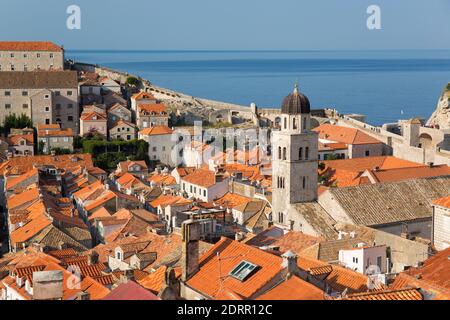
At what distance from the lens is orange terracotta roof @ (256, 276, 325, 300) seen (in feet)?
38.1

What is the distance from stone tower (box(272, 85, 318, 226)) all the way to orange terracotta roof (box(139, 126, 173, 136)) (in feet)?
72.2

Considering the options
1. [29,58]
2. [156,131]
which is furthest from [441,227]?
[29,58]

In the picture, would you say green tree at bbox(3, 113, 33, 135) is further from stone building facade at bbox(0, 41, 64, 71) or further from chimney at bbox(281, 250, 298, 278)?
chimney at bbox(281, 250, 298, 278)

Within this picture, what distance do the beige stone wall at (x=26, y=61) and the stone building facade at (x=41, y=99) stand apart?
9.03 m

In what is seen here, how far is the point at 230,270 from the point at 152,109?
1583 inches

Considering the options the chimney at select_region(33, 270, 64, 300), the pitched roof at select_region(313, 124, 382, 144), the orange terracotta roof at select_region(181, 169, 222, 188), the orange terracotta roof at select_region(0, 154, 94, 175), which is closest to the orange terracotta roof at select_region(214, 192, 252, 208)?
the orange terracotta roof at select_region(181, 169, 222, 188)

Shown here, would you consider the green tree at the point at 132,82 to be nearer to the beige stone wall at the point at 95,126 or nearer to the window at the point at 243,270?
the beige stone wall at the point at 95,126

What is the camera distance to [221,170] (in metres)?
40.5

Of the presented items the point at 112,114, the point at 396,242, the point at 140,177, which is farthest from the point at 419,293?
the point at 112,114

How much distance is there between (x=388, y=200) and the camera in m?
27.3

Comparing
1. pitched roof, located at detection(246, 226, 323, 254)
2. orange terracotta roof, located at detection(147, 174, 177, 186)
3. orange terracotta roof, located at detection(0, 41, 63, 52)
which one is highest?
orange terracotta roof, located at detection(0, 41, 63, 52)

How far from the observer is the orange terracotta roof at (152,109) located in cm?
5303
